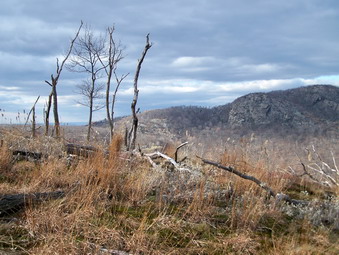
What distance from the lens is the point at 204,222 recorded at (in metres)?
3.31

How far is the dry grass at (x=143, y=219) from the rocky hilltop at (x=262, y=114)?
45275 millimetres

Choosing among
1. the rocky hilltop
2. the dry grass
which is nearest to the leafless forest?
the dry grass

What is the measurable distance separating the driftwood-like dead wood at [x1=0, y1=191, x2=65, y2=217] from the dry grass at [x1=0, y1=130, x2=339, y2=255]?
108 mm

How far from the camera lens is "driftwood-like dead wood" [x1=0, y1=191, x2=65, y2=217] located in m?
3.09

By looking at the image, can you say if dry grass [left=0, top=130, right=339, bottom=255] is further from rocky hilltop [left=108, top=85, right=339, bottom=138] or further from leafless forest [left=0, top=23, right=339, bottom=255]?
rocky hilltop [left=108, top=85, right=339, bottom=138]

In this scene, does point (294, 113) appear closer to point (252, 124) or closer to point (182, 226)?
point (252, 124)

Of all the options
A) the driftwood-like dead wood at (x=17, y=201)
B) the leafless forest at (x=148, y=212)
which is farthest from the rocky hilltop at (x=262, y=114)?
the driftwood-like dead wood at (x=17, y=201)

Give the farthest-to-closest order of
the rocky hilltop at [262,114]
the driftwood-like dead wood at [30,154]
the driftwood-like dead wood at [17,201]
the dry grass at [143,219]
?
the rocky hilltop at [262,114] → the driftwood-like dead wood at [30,154] → the driftwood-like dead wood at [17,201] → the dry grass at [143,219]

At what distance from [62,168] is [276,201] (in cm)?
300

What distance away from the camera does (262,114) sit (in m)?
58.9

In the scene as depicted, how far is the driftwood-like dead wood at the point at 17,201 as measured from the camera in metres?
3.09

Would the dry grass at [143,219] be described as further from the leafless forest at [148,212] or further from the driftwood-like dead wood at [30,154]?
the driftwood-like dead wood at [30,154]

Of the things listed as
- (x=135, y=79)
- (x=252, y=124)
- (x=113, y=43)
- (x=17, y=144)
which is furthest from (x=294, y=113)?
(x=17, y=144)

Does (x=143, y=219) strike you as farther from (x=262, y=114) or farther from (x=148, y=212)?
(x=262, y=114)
